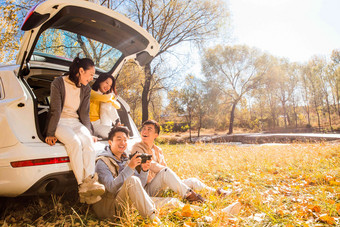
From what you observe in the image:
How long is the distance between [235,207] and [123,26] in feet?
8.10

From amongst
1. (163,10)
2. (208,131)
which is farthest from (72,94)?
(208,131)

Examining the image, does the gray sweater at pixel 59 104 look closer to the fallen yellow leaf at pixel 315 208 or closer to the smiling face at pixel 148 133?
the smiling face at pixel 148 133

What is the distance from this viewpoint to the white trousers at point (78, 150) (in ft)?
7.25

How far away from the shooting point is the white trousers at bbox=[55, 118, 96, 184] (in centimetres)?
221

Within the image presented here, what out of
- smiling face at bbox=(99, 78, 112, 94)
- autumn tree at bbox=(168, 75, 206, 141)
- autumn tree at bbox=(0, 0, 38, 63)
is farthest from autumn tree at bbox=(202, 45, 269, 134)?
smiling face at bbox=(99, 78, 112, 94)

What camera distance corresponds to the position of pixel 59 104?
7.78 feet

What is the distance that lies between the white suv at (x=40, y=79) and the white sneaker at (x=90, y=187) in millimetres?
192

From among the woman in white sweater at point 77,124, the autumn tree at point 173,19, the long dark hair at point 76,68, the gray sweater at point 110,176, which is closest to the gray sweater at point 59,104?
the woman in white sweater at point 77,124

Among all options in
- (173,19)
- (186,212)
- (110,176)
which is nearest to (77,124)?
(110,176)

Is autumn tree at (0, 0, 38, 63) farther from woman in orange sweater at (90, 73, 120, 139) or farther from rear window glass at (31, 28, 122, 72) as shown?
woman in orange sweater at (90, 73, 120, 139)

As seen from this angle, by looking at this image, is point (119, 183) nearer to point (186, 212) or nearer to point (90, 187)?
point (90, 187)

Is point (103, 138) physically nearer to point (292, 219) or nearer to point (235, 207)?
point (235, 207)

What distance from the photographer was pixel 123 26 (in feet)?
9.38

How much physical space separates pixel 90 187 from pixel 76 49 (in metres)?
2.35
